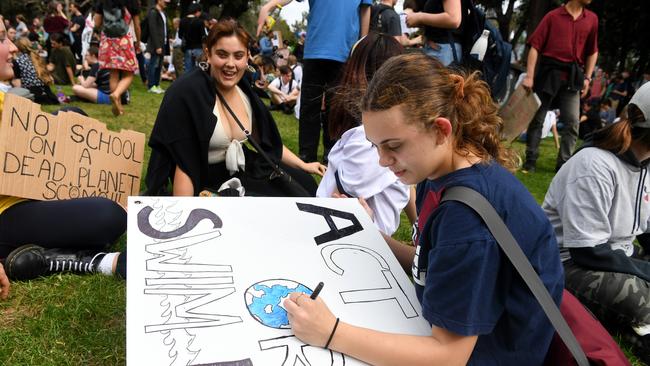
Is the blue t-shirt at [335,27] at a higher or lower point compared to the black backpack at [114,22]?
higher

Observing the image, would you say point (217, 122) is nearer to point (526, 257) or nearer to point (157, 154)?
point (157, 154)

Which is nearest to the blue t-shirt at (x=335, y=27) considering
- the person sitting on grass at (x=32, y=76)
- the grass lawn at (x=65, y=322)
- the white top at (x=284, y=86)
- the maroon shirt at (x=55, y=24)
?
the grass lawn at (x=65, y=322)

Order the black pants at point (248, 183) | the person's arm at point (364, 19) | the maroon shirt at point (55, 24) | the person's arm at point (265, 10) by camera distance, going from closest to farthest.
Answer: the black pants at point (248, 183) → the person's arm at point (265, 10) → the person's arm at point (364, 19) → the maroon shirt at point (55, 24)

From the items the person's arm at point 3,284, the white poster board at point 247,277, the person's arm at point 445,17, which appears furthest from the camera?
the person's arm at point 445,17

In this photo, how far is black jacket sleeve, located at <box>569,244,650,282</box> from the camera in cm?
238

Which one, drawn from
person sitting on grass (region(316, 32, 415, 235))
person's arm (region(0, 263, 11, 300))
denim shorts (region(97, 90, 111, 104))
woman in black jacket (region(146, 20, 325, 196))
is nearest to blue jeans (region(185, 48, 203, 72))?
denim shorts (region(97, 90, 111, 104))

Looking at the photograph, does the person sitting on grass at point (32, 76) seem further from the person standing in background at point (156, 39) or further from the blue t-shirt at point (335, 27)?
the blue t-shirt at point (335, 27)

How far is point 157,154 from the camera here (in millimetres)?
2996

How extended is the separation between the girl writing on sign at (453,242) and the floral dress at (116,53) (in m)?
5.74

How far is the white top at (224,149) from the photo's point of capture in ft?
10.1

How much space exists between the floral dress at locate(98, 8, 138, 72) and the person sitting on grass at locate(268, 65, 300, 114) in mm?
3542

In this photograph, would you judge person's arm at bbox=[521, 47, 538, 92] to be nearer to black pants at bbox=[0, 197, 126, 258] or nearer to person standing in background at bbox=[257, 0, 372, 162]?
person standing in background at bbox=[257, 0, 372, 162]

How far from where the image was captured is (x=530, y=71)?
5652 mm

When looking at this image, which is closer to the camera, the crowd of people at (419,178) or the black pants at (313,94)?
the crowd of people at (419,178)
